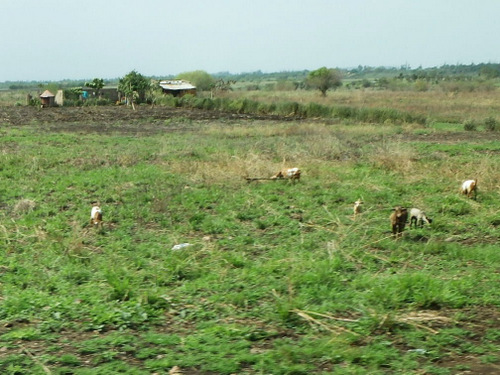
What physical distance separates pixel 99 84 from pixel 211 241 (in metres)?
41.9

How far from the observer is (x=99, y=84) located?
46812mm

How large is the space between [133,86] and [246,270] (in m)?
36.3

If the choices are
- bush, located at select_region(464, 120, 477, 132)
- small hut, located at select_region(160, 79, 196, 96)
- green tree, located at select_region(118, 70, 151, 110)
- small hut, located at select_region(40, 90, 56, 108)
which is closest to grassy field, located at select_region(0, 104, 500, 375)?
bush, located at select_region(464, 120, 477, 132)

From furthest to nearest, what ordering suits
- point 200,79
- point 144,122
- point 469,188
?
point 200,79 < point 144,122 < point 469,188

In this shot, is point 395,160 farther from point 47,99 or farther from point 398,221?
point 47,99

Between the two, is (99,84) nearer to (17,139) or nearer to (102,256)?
(17,139)

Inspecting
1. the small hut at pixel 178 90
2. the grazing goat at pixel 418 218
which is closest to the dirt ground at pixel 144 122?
the grazing goat at pixel 418 218

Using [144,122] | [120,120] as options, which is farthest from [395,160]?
[120,120]

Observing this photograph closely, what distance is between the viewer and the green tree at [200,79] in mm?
64375

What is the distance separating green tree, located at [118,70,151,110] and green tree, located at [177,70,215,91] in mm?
21743

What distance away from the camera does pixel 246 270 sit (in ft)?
19.9

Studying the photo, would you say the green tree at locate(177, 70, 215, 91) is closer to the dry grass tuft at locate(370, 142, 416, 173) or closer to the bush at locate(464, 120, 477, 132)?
the bush at locate(464, 120, 477, 132)

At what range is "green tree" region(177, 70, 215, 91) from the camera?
64.4 metres

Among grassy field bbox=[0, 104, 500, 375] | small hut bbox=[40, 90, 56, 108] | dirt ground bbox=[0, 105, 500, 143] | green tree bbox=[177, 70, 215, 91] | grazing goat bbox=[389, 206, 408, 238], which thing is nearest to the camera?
grassy field bbox=[0, 104, 500, 375]
